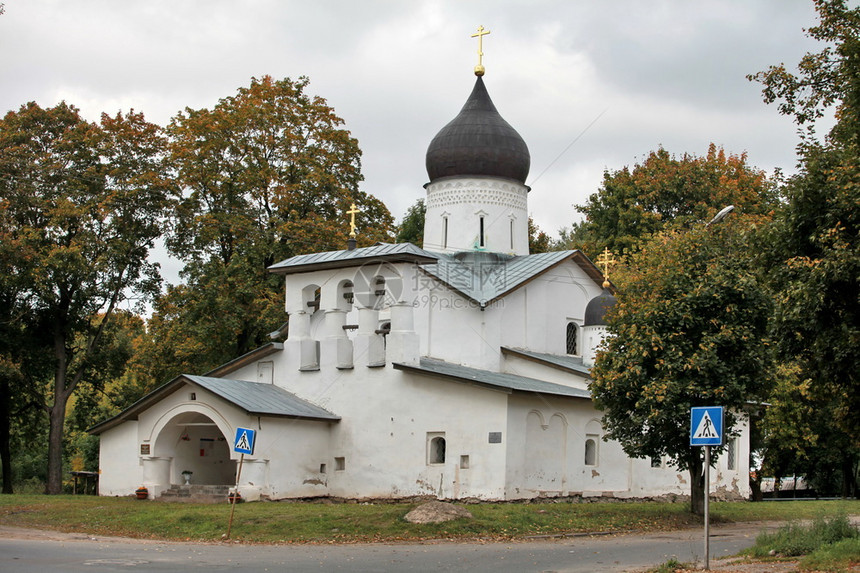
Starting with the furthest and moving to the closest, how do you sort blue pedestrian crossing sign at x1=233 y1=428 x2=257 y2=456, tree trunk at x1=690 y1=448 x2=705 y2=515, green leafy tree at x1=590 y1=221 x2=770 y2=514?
tree trunk at x1=690 y1=448 x2=705 y2=515 → green leafy tree at x1=590 y1=221 x2=770 y2=514 → blue pedestrian crossing sign at x1=233 y1=428 x2=257 y2=456

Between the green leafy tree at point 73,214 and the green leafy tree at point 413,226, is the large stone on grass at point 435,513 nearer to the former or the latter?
the green leafy tree at point 73,214

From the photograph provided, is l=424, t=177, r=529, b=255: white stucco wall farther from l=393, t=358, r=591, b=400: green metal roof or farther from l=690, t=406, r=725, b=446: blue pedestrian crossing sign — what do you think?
l=690, t=406, r=725, b=446: blue pedestrian crossing sign

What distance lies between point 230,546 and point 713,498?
18086 mm

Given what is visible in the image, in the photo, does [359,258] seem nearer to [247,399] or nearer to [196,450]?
[247,399]

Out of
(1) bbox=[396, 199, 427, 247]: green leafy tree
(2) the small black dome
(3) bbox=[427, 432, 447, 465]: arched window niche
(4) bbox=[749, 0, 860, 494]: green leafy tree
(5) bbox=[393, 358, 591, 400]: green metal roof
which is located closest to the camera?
(4) bbox=[749, 0, 860, 494]: green leafy tree

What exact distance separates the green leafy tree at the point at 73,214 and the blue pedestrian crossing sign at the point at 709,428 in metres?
22.3

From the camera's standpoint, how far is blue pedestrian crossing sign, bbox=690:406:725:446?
13.4 meters

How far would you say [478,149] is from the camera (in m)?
33.2

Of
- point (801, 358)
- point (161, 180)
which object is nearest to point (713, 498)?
point (801, 358)

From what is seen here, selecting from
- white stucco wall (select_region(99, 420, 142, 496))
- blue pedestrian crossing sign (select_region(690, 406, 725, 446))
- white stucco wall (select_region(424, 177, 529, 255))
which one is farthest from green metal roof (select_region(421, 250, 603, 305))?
blue pedestrian crossing sign (select_region(690, 406, 725, 446))

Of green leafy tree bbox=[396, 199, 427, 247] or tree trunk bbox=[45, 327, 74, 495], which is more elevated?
green leafy tree bbox=[396, 199, 427, 247]

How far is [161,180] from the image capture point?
32562mm

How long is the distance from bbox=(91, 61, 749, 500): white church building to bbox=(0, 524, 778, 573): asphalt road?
658cm

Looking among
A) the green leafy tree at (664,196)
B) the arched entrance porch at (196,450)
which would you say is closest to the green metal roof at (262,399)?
the arched entrance porch at (196,450)
